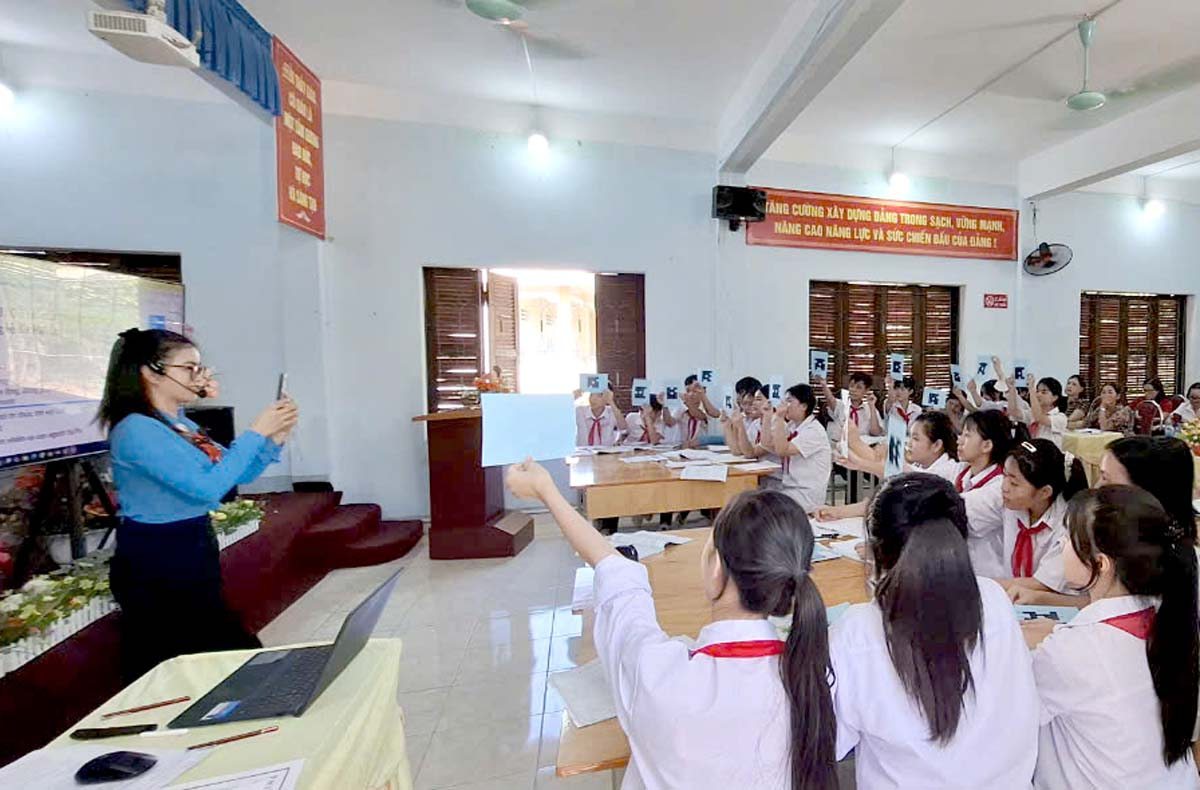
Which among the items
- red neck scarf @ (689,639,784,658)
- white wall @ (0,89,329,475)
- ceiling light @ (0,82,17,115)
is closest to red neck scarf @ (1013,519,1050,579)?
red neck scarf @ (689,639,784,658)

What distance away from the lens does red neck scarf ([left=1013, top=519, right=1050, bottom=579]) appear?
1.74 metres

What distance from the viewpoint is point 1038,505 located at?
5.56 ft

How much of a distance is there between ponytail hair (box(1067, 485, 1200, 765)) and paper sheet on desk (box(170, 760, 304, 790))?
1.45 metres

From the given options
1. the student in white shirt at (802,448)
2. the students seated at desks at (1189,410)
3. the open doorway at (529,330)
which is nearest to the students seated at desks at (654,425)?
the open doorway at (529,330)

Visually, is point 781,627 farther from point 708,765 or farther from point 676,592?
point 708,765

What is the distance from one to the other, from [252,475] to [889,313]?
6193 millimetres

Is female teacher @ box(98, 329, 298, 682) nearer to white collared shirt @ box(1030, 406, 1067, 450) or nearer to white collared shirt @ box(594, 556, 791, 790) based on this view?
white collared shirt @ box(594, 556, 791, 790)

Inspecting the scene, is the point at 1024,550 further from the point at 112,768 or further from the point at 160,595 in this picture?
the point at 160,595

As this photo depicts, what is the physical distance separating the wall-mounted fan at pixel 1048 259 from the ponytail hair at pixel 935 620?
6.72m

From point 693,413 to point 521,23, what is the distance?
325 cm

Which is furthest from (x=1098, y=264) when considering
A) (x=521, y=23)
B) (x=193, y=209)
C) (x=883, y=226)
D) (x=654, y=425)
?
(x=193, y=209)

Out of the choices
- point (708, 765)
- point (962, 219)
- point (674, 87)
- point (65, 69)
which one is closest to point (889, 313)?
point (962, 219)

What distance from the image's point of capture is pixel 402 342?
4676mm

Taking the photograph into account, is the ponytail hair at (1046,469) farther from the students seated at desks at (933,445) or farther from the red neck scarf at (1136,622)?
the red neck scarf at (1136,622)
